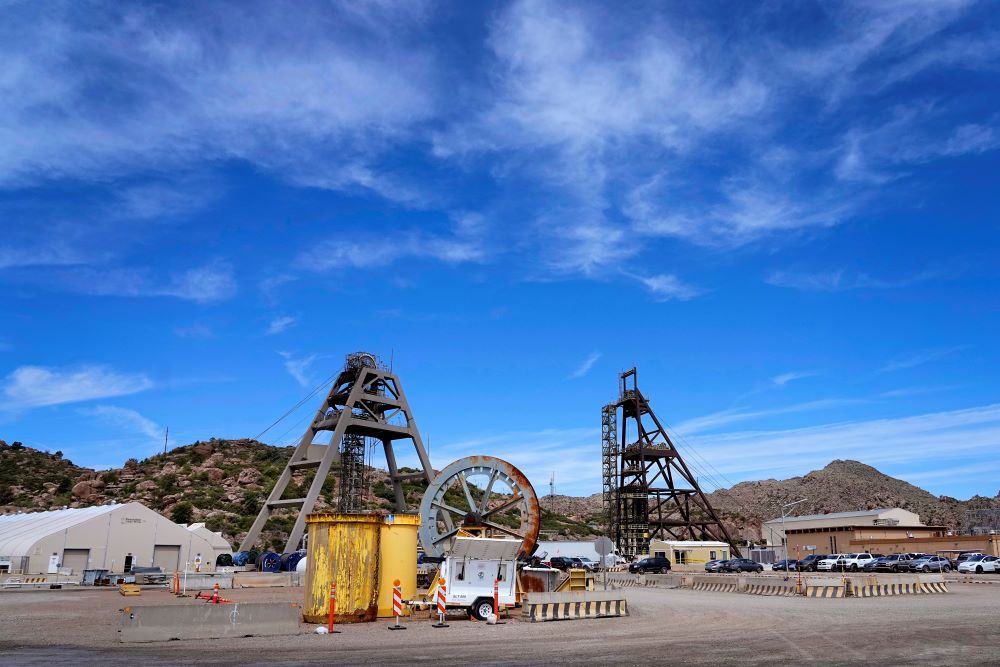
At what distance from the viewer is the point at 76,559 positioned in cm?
4838

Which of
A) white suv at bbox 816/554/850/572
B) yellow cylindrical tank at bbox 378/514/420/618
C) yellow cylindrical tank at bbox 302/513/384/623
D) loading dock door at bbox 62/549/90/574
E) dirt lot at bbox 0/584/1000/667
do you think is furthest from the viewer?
white suv at bbox 816/554/850/572

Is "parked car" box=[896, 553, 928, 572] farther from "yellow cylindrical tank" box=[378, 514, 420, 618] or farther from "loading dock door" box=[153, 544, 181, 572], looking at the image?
"loading dock door" box=[153, 544, 181, 572]

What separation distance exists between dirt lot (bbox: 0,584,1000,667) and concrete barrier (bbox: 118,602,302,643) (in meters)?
0.64

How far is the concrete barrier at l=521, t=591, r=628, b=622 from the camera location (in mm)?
23547

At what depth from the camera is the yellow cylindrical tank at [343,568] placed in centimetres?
2153

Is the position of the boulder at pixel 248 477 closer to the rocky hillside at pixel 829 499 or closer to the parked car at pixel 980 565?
the parked car at pixel 980 565

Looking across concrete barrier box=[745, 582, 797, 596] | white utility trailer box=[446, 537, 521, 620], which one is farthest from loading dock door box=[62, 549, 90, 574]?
concrete barrier box=[745, 582, 797, 596]

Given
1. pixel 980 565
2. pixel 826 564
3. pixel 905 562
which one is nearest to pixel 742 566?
pixel 826 564

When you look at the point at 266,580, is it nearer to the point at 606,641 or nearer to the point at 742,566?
the point at 606,641

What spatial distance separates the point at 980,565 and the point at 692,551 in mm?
25879

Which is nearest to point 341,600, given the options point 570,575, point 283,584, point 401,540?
point 401,540

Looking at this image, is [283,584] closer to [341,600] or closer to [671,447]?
[341,600]

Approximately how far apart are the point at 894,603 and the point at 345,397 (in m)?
46.6

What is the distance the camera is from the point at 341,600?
21641mm
